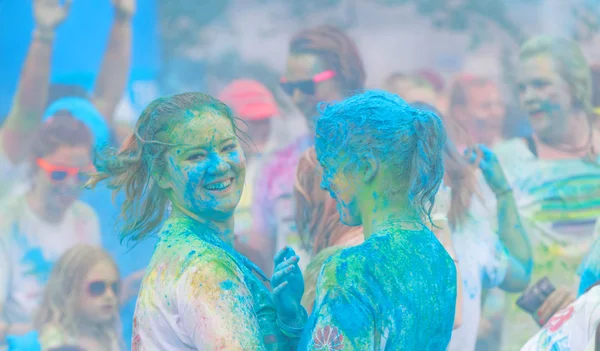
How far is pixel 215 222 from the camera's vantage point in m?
2.37

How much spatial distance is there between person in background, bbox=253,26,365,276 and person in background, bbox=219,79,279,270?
54 mm

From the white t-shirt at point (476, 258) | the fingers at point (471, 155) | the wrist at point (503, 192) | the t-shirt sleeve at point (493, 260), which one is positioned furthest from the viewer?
the wrist at point (503, 192)

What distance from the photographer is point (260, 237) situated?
6.69 m

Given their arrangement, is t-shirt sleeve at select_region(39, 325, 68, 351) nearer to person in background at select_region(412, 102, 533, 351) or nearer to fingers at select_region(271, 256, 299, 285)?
person in background at select_region(412, 102, 533, 351)

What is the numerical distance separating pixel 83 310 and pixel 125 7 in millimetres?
2574

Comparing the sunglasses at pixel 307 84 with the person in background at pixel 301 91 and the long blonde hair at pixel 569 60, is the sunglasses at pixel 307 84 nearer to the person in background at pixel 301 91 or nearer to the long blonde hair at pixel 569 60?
the person in background at pixel 301 91

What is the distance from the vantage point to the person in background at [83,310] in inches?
266

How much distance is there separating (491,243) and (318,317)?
4.07 metres

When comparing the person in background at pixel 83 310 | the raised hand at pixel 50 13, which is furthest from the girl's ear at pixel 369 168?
the raised hand at pixel 50 13

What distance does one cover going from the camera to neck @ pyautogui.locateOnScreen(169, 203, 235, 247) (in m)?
2.34

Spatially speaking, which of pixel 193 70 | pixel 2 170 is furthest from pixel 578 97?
pixel 2 170

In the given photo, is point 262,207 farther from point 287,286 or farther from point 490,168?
point 287,286

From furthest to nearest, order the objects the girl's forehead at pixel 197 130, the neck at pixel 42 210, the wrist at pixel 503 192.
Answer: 1. the neck at pixel 42 210
2. the wrist at pixel 503 192
3. the girl's forehead at pixel 197 130

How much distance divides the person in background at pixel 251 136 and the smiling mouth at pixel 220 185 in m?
4.17
